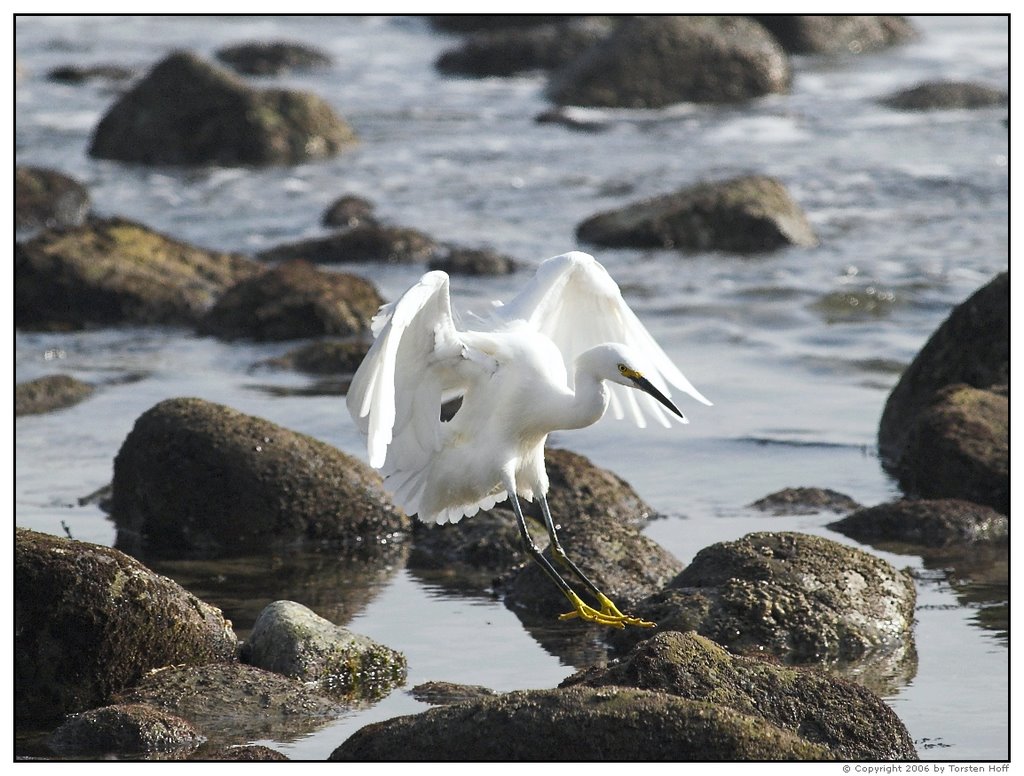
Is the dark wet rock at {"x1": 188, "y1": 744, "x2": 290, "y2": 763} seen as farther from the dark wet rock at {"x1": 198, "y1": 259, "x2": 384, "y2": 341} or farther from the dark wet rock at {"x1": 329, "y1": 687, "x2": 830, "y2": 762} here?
the dark wet rock at {"x1": 198, "y1": 259, "x2": 384, "y2": 341}

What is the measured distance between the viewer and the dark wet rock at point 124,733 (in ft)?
18.0

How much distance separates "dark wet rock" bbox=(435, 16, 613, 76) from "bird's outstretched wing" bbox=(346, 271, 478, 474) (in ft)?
72.1

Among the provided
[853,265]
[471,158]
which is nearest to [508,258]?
[853,265]

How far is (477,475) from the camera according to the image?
647 cm

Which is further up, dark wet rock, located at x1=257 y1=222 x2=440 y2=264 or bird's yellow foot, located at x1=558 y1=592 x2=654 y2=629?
dark wet rock, located at x1=257 y1=222 x2=440 y2=264

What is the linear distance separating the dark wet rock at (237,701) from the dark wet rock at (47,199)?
41.3 ft

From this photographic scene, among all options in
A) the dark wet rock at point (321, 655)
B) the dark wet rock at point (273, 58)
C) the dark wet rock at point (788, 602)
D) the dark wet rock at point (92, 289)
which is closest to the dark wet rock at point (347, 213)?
the dark wet rock at point (92, 289)

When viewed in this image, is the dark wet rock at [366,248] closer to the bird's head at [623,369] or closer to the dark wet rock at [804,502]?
the dark wet rock at [804,502]

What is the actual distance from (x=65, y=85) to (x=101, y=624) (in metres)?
23.1

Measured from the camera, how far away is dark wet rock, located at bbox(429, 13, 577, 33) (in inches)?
1201

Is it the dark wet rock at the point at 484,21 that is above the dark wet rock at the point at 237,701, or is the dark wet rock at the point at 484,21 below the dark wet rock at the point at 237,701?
above

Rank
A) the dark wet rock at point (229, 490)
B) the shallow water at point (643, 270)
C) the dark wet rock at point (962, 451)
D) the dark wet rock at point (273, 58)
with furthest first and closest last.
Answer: the dark wet rock at point (273, 58) < the dark wet rock at point (962, 451) < the dark wet rock at point (229, 490) < the shallow water at point (643, 270)

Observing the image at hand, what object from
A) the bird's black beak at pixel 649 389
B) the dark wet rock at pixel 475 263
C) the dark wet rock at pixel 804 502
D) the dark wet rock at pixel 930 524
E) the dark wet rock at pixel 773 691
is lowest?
the dark wet rock at pixel 804 502

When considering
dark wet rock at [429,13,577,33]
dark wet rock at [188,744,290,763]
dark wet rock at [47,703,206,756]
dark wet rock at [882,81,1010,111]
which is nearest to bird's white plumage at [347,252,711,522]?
dark wet rock at [188,744,290,763]
